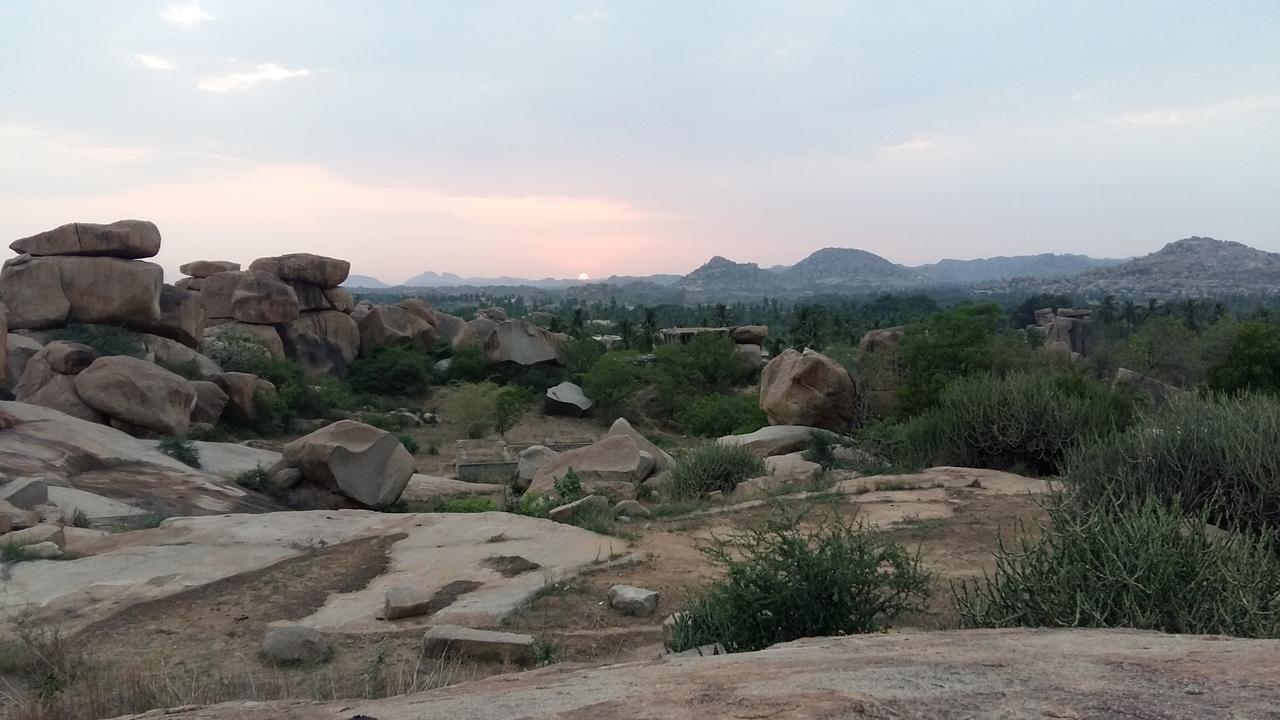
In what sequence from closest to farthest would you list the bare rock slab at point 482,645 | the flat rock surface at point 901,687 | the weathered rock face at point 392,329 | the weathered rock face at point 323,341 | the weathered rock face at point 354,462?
1. the flat rock surface at point 901,687
2. the bare rock slab at point 482,645
3. the weathered rock face at point 354,462
4. the weathered rock face at point 323,341
5. the weathered rock face at point 392,329

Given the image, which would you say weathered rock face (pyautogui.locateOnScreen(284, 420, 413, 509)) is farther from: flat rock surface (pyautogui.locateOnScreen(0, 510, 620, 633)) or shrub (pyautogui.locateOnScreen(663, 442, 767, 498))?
shrub (pyautogui.locateOnScreen(663, 442, 767, 498))

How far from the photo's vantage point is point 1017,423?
546 inches

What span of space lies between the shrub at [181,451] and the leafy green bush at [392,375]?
18119 mm

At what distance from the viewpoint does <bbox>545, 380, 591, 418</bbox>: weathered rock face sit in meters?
34.2

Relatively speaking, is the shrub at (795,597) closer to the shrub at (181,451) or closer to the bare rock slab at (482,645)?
the bare rock slab at (482,645)

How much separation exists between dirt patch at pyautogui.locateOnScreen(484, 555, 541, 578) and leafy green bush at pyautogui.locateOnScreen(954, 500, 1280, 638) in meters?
4.73

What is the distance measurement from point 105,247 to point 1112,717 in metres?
28.1

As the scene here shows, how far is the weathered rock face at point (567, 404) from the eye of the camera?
34.2 m

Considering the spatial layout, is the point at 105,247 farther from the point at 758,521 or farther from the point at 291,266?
the point at 758,521

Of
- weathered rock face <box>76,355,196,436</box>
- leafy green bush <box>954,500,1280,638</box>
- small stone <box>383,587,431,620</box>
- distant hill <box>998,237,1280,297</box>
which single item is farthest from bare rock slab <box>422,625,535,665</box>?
distant hill <box>998,237,1280,297</box>

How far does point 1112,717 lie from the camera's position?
2.74 metres

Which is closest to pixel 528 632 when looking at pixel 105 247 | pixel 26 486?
pixel 26 486

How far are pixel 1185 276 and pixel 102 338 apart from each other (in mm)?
197609

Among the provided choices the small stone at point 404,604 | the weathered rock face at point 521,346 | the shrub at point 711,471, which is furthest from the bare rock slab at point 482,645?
the weathered rock face at point 521,346
